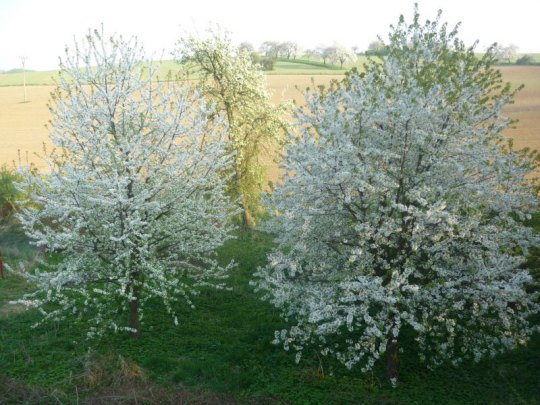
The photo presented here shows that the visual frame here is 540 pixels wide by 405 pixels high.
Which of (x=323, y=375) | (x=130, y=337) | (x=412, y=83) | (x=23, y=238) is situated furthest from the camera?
(x=23, y=238)

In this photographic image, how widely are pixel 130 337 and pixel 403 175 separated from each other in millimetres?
7381

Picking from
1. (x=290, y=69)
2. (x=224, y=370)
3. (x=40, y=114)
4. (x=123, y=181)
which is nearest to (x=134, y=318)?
(x=224, y=370)

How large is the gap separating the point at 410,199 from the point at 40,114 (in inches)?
2533

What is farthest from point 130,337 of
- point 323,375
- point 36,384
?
point 323,375

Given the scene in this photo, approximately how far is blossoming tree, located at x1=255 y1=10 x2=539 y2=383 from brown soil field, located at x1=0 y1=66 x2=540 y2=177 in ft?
45.5

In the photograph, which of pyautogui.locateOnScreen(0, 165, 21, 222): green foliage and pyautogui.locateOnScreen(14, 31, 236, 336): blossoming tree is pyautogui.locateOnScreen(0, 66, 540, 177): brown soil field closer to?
pyautogui.locateOnScreen(0, 165, 21, 222): green foliage

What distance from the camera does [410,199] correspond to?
8312 mm

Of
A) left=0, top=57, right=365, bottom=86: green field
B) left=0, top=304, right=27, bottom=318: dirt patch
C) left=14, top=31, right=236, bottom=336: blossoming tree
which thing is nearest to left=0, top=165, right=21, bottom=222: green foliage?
left=0, top=304, right=27, bottom=318: dirt patch

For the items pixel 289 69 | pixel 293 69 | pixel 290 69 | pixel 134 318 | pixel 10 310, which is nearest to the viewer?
pixel 134 318

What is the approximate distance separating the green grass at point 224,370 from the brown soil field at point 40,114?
1369cm

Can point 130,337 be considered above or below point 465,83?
below

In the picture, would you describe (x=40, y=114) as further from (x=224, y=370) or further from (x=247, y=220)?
(x=224, y=370)

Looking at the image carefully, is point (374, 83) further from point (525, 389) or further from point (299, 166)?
point (525, 389)

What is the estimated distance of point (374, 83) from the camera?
9.94 m
